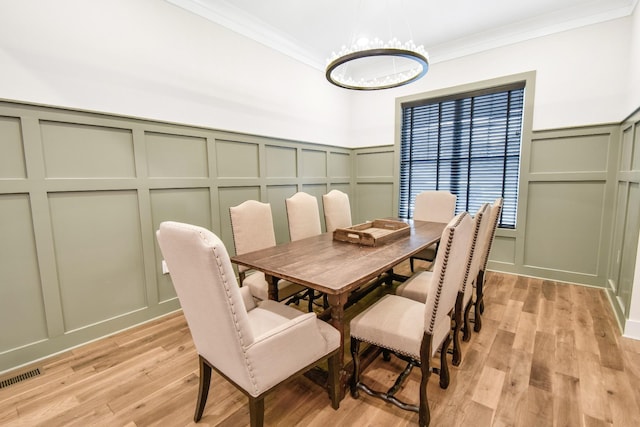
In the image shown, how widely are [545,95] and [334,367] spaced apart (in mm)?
3587

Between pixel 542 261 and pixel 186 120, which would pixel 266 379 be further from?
pixel 542 261

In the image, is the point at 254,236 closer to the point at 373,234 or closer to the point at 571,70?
the point at 373,234

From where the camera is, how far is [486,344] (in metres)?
2.05

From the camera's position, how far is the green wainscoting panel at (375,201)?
14.4ft

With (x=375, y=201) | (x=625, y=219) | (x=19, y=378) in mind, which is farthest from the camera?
(x=375, y=201)

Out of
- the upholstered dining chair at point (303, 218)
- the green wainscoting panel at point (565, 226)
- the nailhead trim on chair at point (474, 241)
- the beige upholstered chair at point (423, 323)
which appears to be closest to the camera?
the beige upholstered chair at point (423, 323)

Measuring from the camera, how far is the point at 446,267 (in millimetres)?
1227

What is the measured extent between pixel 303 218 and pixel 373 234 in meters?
0.73

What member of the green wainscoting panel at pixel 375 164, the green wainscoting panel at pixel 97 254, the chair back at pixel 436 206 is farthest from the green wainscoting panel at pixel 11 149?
the green wainscoting panel at pixel 375 164

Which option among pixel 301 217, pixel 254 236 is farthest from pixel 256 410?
pixel 301 217

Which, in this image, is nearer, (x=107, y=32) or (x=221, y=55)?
(x=107, y=32)

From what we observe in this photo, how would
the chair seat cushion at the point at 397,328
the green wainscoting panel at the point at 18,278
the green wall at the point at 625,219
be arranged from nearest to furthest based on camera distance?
the chair seat cushion at the point at 397,328 < the green wainscoting panel at the point at 18,278 < the green wall at the point at 625,219

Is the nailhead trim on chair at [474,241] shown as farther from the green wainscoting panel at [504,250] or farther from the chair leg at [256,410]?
the green wainscoting panel at [504,250]

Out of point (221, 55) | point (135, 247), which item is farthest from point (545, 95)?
point (135, 247)
